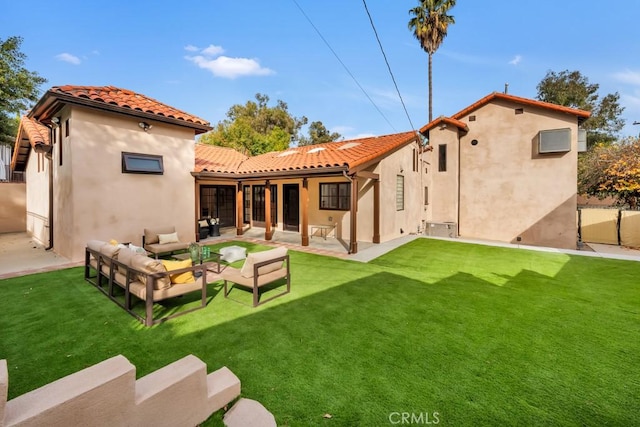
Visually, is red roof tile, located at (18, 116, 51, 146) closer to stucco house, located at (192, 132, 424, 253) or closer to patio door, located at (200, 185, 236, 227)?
stucco house, located at (192, 132, 424, 253)

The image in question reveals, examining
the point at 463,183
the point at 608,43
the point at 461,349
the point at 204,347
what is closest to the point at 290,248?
the point at 204,347

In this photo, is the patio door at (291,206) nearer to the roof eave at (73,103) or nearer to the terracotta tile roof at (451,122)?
the roof eave at (73,103)

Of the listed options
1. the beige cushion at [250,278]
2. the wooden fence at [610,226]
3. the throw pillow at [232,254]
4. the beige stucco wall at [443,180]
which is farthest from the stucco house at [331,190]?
the wooden fence at [610,226]

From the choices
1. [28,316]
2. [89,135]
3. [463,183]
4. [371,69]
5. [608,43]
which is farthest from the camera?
[608,43]

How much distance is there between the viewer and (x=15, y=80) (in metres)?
13.7

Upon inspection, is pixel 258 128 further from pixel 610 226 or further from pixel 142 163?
pixel 610 226

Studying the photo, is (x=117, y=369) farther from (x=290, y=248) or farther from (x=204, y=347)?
(x=290, y=248)

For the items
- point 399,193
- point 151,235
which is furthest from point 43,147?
point 399,193

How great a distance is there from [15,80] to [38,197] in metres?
7.29

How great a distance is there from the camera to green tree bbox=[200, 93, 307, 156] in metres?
25.8

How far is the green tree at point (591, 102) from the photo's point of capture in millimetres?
24812

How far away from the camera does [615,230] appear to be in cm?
1109

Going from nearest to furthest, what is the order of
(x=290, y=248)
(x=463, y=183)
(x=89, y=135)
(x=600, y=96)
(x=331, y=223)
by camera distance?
1. (x=89, y=135)
2. (x=290, y=248)
3. (x=331, y=223)
4. (x=463, y=183)
5. (x=600, y=96)

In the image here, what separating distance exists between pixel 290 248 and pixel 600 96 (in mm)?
34019
